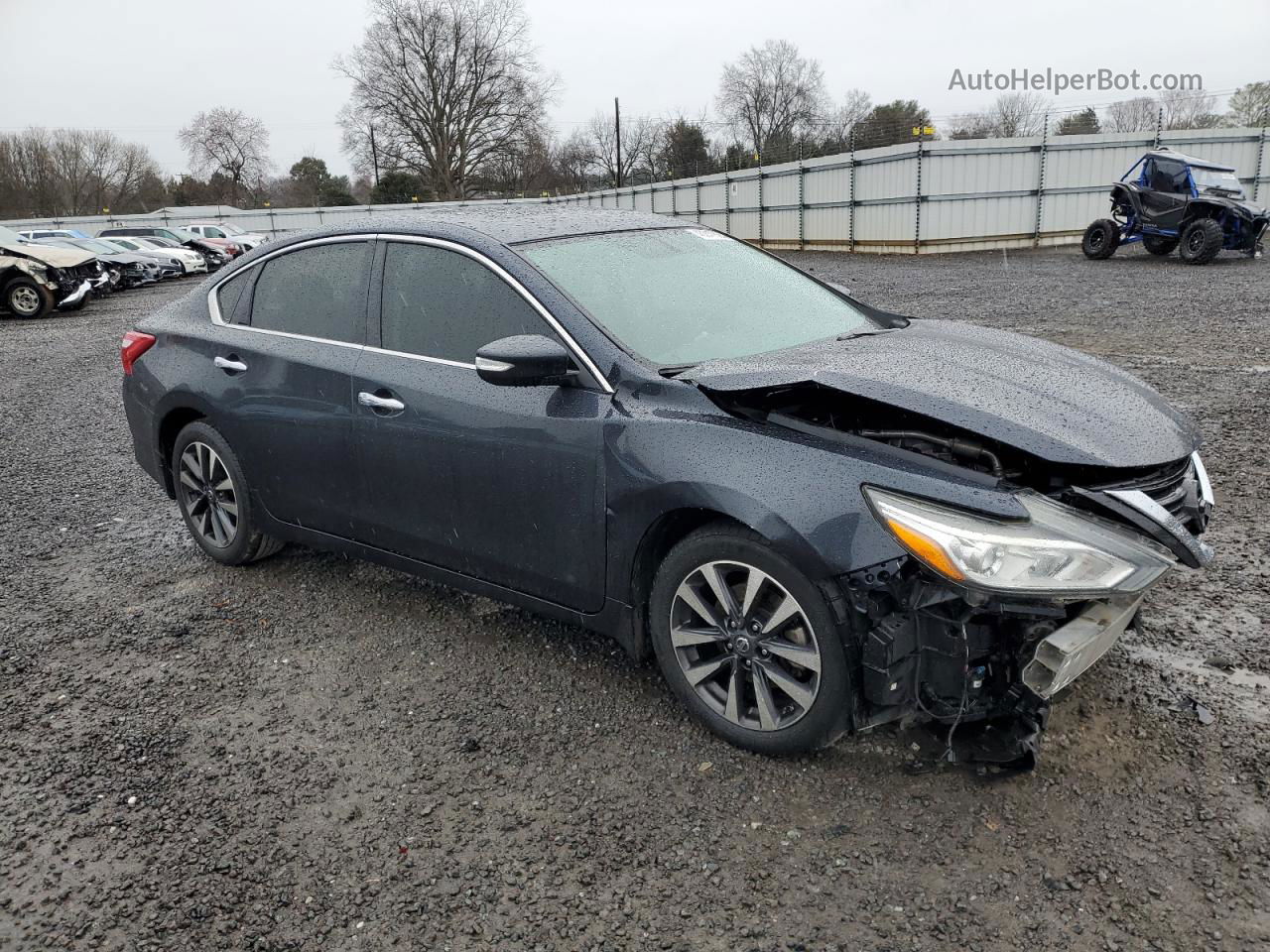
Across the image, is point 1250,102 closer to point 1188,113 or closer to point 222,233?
point 1188,113

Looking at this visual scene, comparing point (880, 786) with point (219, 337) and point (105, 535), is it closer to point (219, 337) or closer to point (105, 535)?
point (219, 337)

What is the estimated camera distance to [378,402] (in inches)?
142

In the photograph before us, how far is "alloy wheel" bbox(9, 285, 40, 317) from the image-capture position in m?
17.7

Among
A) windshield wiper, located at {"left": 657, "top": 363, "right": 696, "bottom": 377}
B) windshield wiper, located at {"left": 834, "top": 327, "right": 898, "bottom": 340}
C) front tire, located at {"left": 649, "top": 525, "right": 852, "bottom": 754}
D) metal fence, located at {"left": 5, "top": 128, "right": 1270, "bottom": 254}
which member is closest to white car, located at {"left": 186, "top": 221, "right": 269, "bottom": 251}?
metal fence, located at {"left": 5, "top": 128, "right": 1270, "bottom": 254}

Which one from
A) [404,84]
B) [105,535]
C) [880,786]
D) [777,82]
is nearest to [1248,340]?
[880,786]

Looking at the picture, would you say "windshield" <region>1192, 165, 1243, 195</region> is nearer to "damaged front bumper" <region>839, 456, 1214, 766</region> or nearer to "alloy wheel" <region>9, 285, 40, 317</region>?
"damaged front bumper" <region>839, 456, 1214, 766</region>

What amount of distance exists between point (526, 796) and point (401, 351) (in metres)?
1.75

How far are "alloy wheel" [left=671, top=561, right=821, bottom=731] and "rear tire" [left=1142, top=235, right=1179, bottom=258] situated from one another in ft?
59.2

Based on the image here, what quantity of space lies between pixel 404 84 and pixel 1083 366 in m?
62.2

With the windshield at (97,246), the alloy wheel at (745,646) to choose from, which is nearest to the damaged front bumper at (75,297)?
the windshield at (97,246)

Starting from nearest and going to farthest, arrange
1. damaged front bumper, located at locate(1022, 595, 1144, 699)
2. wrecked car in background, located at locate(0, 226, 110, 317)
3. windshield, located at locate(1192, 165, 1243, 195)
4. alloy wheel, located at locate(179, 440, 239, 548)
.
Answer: damaged front bumper, located at locate(1022, 595, 1144, 699) < alloy wheel, located at locate(179, 440, 239, 548) < windshield, located at locate(1192, 165, 1243, 195) < wrecked car in background, located at locate(0, 226, 110, 317)

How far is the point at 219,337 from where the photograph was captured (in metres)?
4.35

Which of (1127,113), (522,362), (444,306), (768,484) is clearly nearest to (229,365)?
(444,306)

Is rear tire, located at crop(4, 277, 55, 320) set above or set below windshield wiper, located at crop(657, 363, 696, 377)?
below
